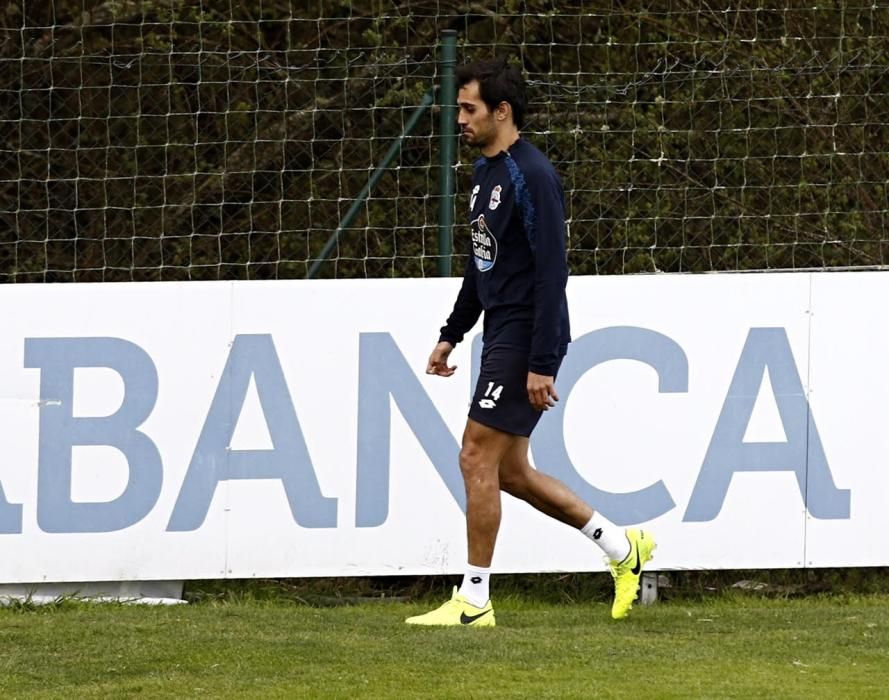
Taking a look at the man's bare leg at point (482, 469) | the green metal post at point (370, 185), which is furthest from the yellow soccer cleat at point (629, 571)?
the green metal post at point (370, 185)

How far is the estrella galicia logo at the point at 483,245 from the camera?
20.5 ft

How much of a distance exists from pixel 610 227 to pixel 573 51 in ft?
3.37

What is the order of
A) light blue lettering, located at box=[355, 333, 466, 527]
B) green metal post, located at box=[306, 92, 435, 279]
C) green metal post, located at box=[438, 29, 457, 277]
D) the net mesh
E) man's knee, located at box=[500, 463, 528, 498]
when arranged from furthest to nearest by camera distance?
1. the net mesh
2. green metal post, located at box=[306, 92, 435, 279]
3. green metal post, located at box=[438, 29, 457, 277]
4. light blue lettering, located at box=[355, 333, 466, 527]
5. man's knee, located at box=[500, 463, 528, 498]

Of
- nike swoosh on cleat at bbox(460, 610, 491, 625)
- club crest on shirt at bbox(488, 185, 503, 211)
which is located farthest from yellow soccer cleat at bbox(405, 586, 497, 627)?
club crest on shirt at bbox(488, 185, 503, 211)

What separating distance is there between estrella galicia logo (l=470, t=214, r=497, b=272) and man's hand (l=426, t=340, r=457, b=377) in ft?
1.45

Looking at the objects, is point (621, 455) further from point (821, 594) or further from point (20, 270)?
point (20, 270)

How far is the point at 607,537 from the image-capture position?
21.7 feet

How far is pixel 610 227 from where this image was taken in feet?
28.1

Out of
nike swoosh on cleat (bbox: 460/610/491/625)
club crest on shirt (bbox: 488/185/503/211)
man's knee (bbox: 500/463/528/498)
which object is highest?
club crest on shirt (bbox: 488/185/503/211)

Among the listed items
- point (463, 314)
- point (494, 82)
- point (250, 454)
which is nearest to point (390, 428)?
point (250, 454)

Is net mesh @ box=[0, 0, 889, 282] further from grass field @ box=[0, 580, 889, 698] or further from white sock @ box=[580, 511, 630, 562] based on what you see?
white sock @ box=[580, 511, 630, 562]

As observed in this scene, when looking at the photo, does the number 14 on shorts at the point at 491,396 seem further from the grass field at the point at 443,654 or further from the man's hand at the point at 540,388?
the grass field at the point at 443,654

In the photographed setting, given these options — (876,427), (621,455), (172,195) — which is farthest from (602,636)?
(172,195)

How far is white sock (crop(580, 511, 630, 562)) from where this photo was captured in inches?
260
